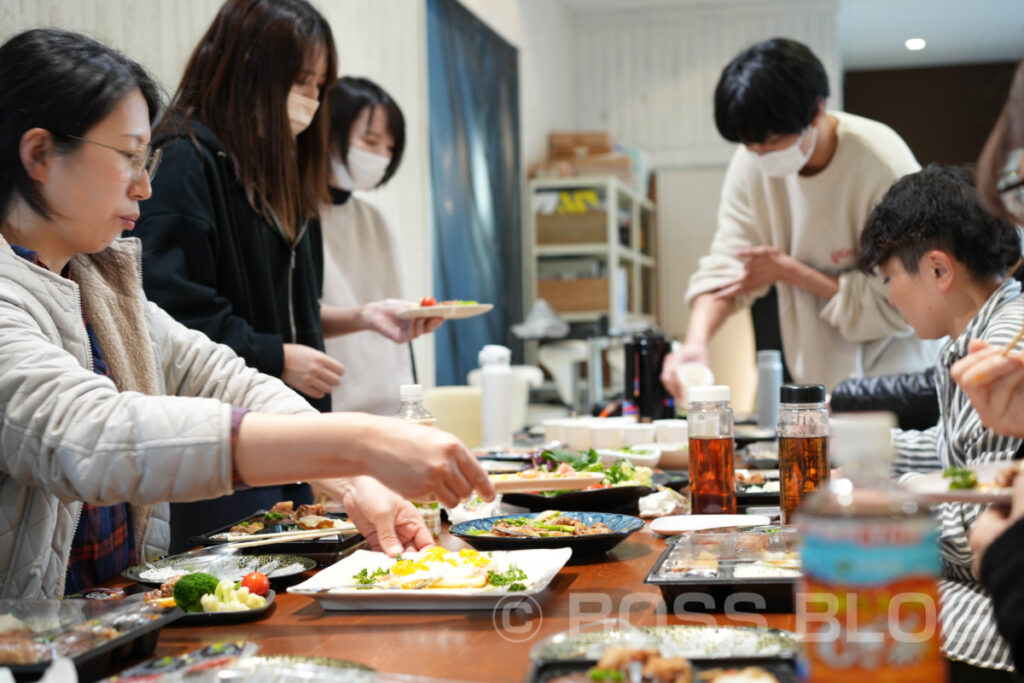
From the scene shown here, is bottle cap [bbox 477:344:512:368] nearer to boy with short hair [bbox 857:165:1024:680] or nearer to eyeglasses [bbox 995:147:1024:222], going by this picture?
boy with short hair [bbox 857:165:1024:680]

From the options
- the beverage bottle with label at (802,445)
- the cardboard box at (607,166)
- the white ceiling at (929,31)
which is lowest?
the beverage bottle with label at (802,445)

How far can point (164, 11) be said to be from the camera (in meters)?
2.91

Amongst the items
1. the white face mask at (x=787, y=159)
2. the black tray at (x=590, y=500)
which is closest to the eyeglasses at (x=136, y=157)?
the black tray at (x=590, y=500)

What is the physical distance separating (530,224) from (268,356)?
4781mm

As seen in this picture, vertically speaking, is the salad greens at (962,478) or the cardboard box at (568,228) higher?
the cardboard box at (568,228)

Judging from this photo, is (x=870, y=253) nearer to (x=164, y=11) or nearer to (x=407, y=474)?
(x=407, y=474)

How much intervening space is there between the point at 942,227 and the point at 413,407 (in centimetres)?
90

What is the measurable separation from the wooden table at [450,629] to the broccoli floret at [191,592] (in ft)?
0.08

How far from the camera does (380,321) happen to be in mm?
2619

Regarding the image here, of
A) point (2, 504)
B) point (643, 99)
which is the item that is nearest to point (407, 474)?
point (2, 504)

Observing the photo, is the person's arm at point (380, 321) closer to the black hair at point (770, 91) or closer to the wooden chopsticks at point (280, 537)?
the black hair at point (770, 91)

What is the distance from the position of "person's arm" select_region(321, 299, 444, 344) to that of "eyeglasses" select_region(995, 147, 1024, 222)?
1705 mm

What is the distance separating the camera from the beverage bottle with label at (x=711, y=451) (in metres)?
1.49

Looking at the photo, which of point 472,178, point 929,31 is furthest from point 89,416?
point 929,31
